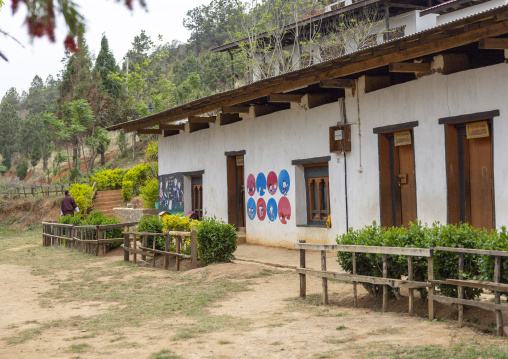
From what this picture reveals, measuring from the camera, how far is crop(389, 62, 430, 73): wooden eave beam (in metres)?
10.6

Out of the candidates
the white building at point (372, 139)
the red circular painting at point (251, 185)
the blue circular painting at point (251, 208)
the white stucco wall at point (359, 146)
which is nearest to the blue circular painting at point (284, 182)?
the white building at point (372, 139)

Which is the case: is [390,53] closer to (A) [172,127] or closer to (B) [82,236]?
(B) [82,236]

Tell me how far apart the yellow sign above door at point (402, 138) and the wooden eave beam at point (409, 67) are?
1410 mm

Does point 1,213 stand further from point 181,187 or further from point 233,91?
point 233,91

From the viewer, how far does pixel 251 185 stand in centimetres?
1691

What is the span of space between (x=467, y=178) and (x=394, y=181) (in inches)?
73.9

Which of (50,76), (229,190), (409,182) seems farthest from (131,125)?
(50,76)

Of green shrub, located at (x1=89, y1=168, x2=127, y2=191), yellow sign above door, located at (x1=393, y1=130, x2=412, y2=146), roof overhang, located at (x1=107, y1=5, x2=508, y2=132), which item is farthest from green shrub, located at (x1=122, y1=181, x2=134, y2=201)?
yellow sign above door, located at (x1=393, y1=130, x2=412, y2=146)

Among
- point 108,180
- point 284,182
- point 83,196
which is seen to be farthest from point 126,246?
point 108,180

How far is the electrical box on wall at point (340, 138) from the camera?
524 inches

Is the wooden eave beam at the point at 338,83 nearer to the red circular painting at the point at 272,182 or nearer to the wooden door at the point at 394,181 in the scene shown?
the wooden door at the point at 394,181

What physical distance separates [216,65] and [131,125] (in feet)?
98.8

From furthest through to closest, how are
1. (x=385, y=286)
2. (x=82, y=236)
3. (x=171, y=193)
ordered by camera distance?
(x=171, y=193)
(x=82, y=236)
(x=385, y=286)

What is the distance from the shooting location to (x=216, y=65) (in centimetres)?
5009
